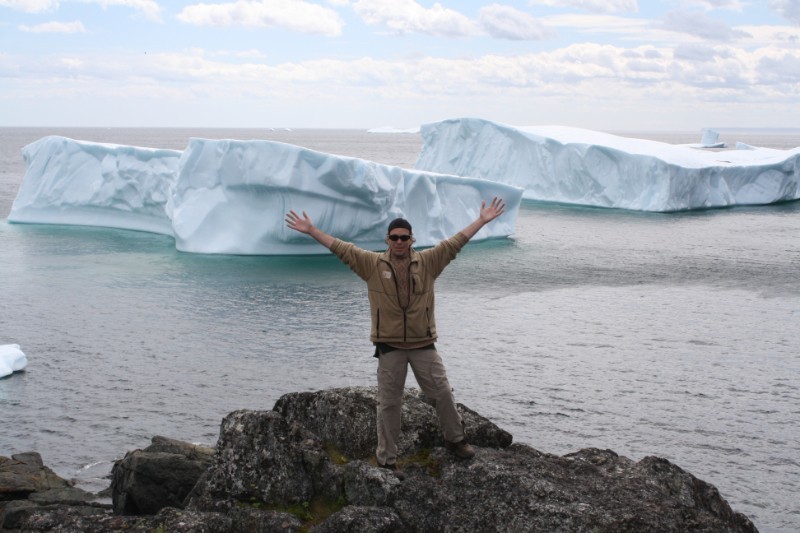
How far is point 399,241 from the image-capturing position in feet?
15.3

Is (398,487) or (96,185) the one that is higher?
(96,185)

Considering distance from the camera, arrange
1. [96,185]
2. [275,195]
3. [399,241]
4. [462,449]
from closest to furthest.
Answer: [399,241] → [462,449] → [275,195] → [96,185]

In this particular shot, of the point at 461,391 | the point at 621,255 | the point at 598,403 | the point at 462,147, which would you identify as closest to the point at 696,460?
the point at 598,403

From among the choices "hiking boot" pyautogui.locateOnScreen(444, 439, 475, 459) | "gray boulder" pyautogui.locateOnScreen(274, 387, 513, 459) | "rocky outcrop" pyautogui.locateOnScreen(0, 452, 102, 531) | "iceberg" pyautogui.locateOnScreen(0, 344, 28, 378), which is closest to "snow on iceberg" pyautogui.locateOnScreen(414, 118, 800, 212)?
"iceberg" pyautogui.locateOnScreen(0, 344, 28, 378)

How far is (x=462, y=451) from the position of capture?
197 inches

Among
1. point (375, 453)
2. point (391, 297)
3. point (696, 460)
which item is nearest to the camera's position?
point (391, 297)

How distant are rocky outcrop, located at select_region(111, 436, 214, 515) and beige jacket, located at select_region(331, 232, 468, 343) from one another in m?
2.00

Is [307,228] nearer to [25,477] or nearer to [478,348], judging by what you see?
[25,477]

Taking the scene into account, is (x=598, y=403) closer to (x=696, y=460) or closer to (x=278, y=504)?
(x=696, y=460)

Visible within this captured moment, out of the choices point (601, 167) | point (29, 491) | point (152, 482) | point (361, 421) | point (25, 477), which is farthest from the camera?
point (601, 167)

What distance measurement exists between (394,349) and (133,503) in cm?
247

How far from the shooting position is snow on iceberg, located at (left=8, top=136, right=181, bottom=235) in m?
22.2

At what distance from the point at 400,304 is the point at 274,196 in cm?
1404

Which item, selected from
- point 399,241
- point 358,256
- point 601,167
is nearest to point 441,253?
point 399,241
